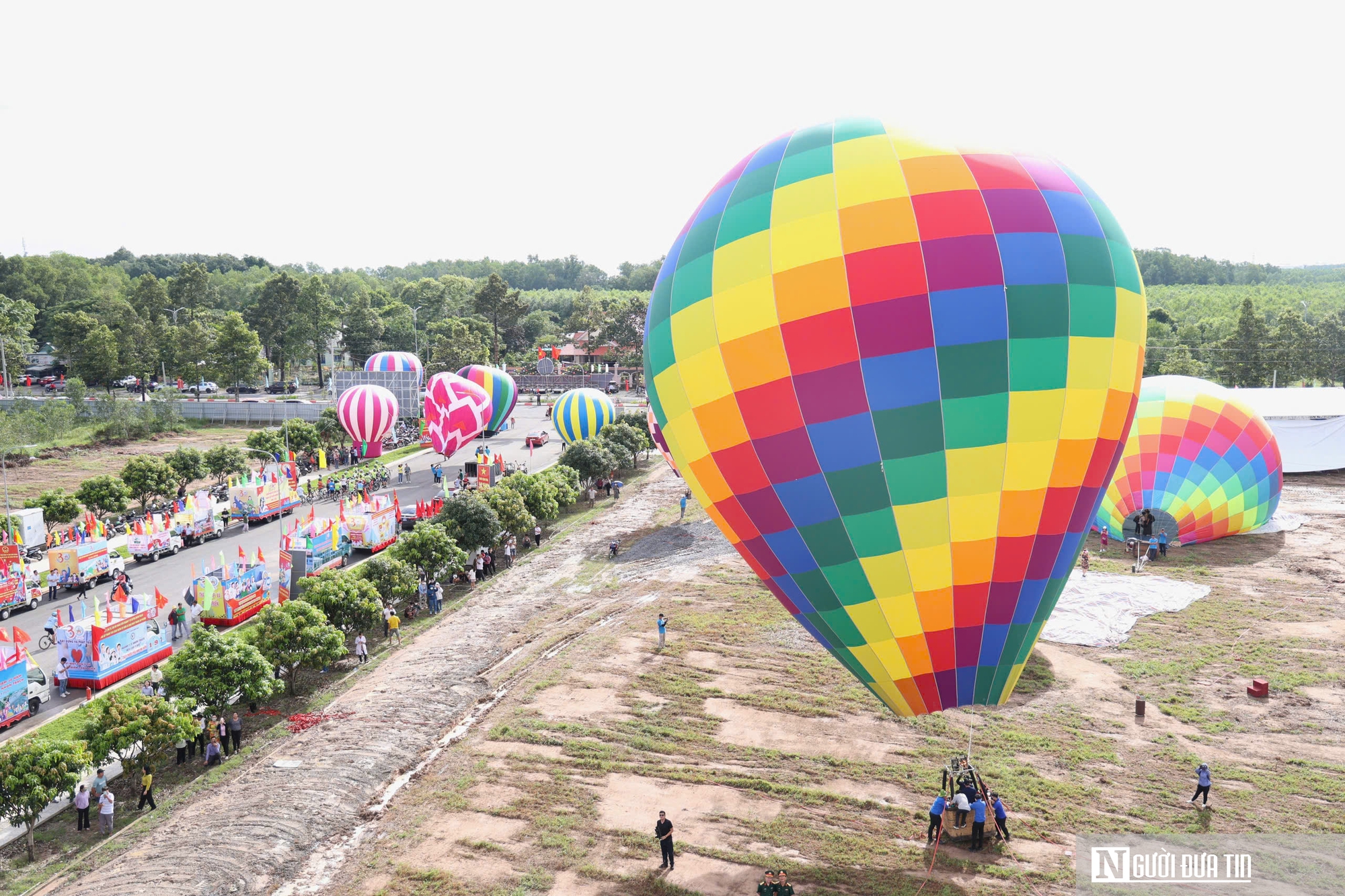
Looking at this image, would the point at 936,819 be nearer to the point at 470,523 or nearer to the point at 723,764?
the point at 723,764

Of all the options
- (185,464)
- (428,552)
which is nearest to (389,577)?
(428,552)

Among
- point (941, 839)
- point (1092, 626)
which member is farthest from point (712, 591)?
point (941, 839)

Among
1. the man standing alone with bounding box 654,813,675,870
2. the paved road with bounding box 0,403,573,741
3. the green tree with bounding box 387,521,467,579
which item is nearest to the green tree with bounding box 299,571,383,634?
the green tree with bounding box 387,521,467,579

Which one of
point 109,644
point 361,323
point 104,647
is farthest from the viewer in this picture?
point 361,323

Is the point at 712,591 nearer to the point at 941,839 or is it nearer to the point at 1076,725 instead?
the point at 1076,725

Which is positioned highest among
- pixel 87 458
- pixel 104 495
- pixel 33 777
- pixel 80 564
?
pixel 87 458

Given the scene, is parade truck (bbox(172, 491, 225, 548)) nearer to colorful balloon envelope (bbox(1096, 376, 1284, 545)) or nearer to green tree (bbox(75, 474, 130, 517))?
green tree (bbox(75, 474, 130, 517))
